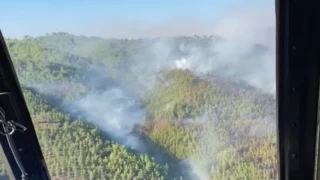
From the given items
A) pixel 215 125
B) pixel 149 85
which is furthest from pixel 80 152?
pixel 215 125

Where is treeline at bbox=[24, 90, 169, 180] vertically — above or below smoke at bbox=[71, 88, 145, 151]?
below

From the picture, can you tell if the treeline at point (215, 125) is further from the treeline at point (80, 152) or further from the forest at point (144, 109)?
the treeline at point (80, 152)

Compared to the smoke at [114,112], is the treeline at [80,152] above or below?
below

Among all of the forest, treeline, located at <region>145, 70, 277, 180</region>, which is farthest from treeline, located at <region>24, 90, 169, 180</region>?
treeline, located at <region>145, 70, 277, 180</region>

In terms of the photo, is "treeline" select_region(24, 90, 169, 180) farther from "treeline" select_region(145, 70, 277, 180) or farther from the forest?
"treeline" select_region(145, 70, 277, 180)

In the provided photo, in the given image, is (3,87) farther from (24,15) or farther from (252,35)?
(252,35)

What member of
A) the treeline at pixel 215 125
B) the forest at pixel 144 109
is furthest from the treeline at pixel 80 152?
the treeline at pixel 215 125

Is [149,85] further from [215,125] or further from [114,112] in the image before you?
[215,125]
